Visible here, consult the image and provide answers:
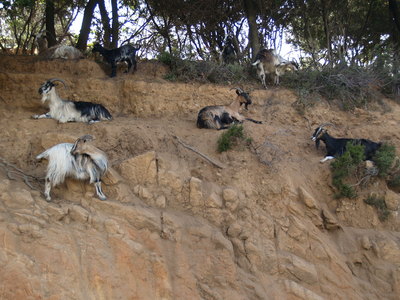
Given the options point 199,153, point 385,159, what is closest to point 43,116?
point 199,153

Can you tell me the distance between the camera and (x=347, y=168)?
28.6 ft

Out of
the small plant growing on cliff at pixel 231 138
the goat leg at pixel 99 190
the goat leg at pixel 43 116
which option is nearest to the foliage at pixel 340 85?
the small plant growing on cliff at pixel 231 138

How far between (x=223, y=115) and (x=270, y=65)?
2.70 meters

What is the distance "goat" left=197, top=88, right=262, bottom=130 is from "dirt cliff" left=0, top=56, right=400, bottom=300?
0.33m

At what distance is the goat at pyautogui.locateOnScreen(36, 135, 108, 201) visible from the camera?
6902mm

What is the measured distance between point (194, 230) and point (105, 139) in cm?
277

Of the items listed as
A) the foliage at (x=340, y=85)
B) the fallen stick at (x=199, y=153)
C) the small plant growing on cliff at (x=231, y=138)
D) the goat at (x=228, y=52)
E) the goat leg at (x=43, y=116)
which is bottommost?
the fallen stick at (x=199, y=153)

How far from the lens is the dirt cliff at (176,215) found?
6266 millimetres

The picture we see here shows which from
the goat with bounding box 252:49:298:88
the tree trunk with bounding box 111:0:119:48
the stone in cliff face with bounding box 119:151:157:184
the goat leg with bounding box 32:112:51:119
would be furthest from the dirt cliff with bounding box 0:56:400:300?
the tree trunk with bounding box 111:0:119:48

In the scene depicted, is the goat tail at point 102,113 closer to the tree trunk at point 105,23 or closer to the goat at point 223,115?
the goat at point 223,115

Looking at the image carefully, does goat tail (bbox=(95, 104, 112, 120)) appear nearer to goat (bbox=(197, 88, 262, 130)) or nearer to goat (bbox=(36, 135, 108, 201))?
goat (bbox=(197, 88, 262, 130))

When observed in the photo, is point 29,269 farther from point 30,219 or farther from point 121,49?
point 121,49

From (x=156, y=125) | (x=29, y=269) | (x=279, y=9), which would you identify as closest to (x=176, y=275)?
(x=29, y=269)

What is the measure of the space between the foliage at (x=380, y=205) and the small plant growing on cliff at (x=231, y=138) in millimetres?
2615
